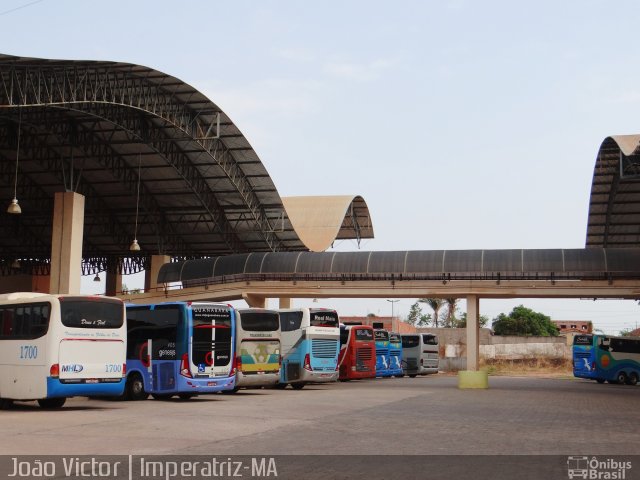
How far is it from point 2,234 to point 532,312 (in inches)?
3112

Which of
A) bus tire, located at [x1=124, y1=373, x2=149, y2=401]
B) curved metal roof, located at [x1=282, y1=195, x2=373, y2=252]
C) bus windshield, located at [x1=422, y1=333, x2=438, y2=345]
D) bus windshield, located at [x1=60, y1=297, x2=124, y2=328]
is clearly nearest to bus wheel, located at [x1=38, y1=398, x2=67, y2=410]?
bus windshield, located at [x1=60, y1=297, x2=124, y2=328]

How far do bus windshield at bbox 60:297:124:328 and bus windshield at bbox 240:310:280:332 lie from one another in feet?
29.1

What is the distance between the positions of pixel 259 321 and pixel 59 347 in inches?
449

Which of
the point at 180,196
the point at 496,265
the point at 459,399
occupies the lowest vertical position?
the point at 459,399

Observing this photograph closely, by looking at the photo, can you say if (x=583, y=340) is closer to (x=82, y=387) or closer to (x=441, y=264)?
(x=441, y=264)

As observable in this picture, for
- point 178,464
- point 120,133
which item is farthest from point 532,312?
point 178,464

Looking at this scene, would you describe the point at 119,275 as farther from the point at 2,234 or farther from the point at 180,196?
the point at 180,196

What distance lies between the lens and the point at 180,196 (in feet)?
188

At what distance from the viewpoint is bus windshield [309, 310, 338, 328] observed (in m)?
34.7

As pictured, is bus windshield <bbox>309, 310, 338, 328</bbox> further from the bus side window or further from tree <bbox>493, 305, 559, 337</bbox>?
tree <bbox>493, 305, 559, 337</bbox>

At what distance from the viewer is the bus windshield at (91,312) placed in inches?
810

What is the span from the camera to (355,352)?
43156 mm

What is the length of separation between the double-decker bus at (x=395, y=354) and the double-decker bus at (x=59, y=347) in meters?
31.6

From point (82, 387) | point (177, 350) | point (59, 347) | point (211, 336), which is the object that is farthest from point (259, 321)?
point (59, 347)
